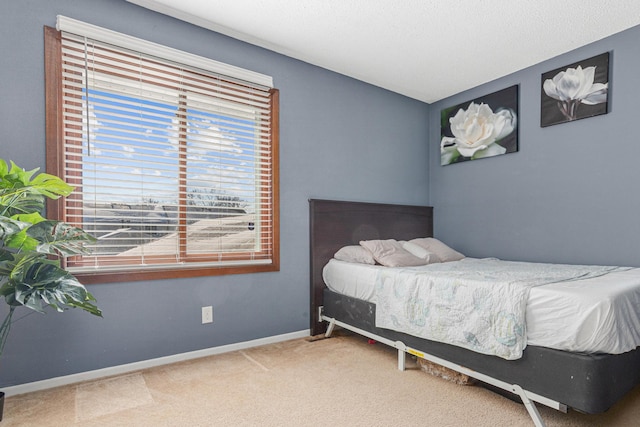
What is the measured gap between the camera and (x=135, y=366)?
7.56 feet

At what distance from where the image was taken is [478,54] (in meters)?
2.96

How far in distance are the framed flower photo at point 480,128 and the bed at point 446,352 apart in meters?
0.78

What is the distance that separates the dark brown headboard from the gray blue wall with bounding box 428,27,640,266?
55 cm

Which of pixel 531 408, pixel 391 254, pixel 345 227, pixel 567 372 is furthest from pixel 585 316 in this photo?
pixel 345 227

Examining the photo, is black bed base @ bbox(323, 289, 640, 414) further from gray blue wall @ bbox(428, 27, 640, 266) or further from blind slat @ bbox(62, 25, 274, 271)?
blind slat @ bbox(62, 25, 274, 271)

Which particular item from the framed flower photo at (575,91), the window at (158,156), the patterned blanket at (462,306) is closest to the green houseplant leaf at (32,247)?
the window at (158,156)

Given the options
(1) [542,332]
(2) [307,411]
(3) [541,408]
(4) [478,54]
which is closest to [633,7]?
(4) [478,54]

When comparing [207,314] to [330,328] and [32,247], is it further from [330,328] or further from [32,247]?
[32,247]

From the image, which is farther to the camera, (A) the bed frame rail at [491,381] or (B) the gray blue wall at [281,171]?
(B) the gray blue wall at [281,171]

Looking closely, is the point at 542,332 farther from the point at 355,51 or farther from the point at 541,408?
the point at 355,51

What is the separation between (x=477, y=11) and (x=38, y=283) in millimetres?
2960

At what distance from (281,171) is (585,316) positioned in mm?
2220

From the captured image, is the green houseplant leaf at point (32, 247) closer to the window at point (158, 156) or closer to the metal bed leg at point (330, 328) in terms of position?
the window at point (158, 156)

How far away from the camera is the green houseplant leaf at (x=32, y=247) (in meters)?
1.50
